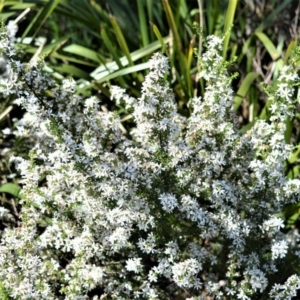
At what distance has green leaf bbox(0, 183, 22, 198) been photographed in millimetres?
3395

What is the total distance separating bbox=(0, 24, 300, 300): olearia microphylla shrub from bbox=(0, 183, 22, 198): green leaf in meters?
0.60

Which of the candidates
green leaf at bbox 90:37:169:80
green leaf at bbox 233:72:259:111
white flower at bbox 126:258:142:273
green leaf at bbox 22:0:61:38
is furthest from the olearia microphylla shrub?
green leaf at bbox 22:0:61:38

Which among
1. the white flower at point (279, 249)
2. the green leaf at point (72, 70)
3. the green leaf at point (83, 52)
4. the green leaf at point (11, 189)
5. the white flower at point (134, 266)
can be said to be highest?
the green leaf at point (83, 52)

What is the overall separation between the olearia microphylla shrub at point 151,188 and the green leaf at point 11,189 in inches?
23.7

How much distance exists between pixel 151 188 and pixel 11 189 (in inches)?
45.9

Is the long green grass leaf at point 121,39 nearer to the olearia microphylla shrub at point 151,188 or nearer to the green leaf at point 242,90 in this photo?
the green leaf at point 242,90

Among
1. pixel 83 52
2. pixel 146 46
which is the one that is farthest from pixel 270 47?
pixel 83 52

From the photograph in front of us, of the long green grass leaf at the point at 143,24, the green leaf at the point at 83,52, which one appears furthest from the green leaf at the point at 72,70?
the long green grass leaf at the point at 143,24

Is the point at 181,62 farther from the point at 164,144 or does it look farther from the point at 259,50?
the point at 164,144

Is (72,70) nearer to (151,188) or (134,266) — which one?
(151,188)

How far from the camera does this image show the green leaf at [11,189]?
339 centimetres

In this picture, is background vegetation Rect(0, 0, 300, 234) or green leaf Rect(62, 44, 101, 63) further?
green leaf Rect(62, 44, 101, 63)

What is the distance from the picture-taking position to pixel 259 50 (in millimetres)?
4254

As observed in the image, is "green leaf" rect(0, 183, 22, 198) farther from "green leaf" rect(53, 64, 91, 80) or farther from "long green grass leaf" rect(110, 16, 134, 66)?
"long green grass leaf" rect(110, 16, 134, 66)
